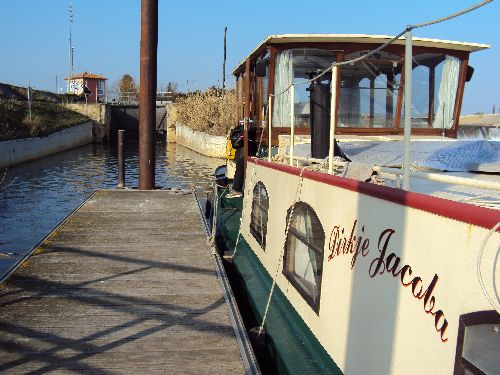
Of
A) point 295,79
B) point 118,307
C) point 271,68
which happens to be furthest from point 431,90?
point 118,307

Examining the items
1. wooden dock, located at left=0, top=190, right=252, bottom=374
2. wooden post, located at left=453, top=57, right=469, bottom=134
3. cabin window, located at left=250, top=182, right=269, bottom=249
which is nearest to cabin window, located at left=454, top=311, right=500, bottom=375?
wooden dock, located at left=0, top=190, right=252, bottom=374

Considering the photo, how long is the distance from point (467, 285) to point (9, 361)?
116 inches

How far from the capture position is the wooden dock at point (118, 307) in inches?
133

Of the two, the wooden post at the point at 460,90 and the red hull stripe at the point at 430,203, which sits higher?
the wooden post at the point at 460,90

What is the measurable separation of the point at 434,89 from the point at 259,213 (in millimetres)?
3606

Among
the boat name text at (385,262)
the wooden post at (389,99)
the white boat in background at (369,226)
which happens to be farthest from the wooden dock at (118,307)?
the wooden post at (389,99)

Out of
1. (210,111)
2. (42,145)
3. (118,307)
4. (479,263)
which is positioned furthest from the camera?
(210,111)

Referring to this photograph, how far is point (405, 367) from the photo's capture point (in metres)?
2.54

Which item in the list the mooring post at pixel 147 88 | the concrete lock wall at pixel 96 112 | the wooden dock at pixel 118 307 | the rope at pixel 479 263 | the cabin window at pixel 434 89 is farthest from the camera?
the concrete lock wall at pixel 96 112

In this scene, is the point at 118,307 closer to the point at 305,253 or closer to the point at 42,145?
the point at 305,253

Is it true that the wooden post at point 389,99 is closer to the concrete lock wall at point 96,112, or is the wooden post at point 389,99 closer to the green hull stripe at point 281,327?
the green hull stripe at point 281,327

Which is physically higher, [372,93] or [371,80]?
[371,80]

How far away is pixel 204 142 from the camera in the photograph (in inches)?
1264

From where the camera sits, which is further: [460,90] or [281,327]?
[460,90]
